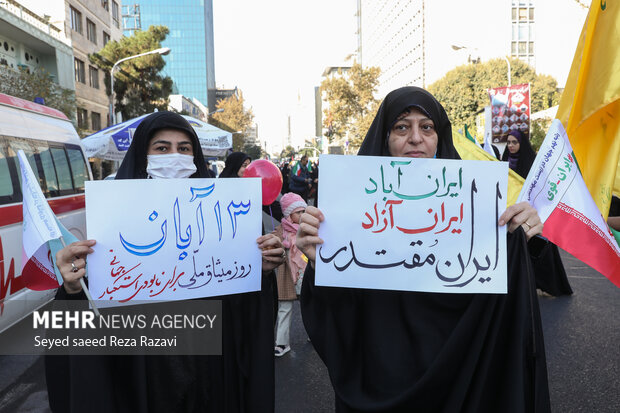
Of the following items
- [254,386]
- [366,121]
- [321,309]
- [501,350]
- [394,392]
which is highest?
[366,121]

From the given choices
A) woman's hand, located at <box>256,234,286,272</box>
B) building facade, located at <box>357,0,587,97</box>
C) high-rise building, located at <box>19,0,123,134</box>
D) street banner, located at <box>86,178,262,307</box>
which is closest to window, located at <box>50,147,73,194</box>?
street banner, located at <box>86,178,262,307</box>

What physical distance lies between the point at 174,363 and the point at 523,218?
1.42m

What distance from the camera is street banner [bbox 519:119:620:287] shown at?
1.83m

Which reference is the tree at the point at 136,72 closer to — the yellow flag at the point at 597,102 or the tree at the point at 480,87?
the tree at the point at 480,87

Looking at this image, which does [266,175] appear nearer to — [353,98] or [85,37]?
[85,37]

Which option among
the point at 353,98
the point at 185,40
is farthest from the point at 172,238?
the point at 185,40

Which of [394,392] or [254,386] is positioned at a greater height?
[394,392]

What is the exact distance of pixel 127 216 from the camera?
175cm

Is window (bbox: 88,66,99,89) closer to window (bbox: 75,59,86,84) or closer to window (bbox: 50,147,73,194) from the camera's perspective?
window (bbox: 75,59,86,84)

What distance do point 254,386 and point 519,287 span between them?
1.13 metres

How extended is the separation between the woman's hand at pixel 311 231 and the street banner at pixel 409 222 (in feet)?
Answer: 0.08

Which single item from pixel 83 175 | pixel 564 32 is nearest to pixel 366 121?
pixel 564 32

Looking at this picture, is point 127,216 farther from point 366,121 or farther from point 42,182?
point 366,121

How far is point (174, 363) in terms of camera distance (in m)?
1.87
